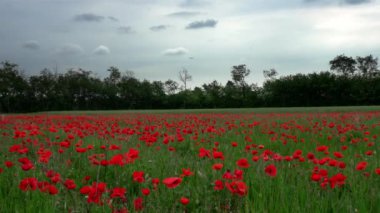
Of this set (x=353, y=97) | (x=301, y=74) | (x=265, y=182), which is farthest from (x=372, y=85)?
(x=265, y=182)

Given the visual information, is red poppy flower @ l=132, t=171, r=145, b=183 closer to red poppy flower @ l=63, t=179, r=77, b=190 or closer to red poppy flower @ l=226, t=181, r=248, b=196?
red poppy flower @ l=63, t=179, r=77, b=190

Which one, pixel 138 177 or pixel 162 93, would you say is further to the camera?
pixel 162 93

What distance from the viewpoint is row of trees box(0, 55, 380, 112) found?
223 feet

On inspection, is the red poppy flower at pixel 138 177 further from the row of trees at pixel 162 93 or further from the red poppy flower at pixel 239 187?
the row of trees at pixel 162 93

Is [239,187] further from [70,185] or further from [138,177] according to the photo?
[70,185]

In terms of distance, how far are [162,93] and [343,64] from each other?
154 feet

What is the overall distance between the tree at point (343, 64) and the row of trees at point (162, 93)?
25.8m

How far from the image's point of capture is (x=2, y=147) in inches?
267

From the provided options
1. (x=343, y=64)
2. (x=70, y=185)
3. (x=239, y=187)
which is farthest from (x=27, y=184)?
(x=343, y=64)

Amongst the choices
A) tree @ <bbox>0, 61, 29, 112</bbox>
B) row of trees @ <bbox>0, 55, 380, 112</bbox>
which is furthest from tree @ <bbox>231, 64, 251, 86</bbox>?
tree @ <bbox>0, 61, 29, 112</bbox>

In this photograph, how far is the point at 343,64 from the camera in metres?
103

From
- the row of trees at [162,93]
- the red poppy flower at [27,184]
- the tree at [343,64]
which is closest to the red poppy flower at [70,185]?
the red poppy flower at [27,184]

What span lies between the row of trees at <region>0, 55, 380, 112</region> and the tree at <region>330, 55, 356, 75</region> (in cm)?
2575

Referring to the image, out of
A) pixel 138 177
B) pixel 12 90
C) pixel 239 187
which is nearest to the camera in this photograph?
pixel 239 187
